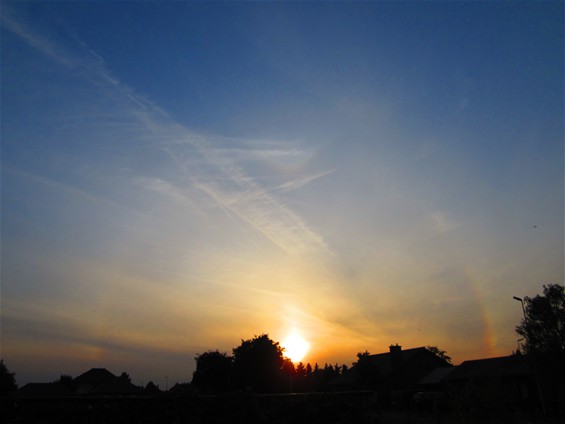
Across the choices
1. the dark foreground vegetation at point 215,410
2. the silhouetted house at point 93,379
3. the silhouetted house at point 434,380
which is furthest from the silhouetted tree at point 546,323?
the silhouetted house at point 93,379

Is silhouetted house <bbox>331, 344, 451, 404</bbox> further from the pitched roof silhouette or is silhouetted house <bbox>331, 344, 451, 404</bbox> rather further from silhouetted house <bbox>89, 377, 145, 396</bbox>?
silhouetted house <bbox>89, 377, 145, 396</bbox>

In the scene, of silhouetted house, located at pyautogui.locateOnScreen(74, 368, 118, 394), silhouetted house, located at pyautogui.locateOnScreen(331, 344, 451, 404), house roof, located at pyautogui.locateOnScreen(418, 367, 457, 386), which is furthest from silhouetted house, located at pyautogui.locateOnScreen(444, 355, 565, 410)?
silhouetted house, located at pyautogui.locateOnScreen(74, 368, 118, 394)

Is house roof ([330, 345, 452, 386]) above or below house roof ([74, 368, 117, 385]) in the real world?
above

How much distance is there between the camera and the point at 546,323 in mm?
Answer: 48188

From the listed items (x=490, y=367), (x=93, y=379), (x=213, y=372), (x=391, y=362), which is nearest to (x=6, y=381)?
(x=93, y=379)

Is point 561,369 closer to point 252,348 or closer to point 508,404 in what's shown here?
point 508,404

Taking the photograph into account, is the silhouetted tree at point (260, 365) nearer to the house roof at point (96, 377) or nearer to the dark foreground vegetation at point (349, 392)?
the dark foreground vegetation at point (349, 392)

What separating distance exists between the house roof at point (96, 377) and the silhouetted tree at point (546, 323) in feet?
221

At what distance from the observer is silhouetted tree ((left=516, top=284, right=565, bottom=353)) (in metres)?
46.9

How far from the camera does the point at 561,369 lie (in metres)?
45.0

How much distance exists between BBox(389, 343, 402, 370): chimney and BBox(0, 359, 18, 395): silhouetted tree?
241 ft

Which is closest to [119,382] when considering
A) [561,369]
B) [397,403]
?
[397,403]

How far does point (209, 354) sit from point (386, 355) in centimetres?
3494

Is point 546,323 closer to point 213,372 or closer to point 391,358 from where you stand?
point 391,358
